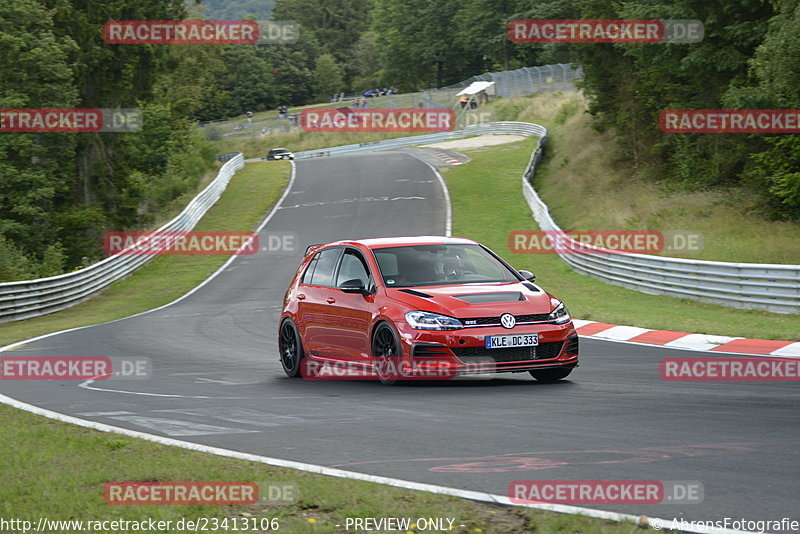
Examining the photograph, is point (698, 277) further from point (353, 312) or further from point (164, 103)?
point (164, 103)

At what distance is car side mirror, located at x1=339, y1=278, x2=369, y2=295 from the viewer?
11.0 m

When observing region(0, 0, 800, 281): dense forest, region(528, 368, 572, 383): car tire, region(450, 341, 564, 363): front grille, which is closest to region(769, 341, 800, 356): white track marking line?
region(528, 368, 572, 383): car tire

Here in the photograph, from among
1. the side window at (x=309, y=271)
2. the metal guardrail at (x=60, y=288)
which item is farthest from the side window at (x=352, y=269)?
the metal guardrail at (x=60, y=288)

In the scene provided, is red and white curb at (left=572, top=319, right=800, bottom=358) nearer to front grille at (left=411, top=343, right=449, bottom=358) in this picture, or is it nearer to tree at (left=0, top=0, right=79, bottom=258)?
front grille at (left=411, top=343, right=449, bottom=358)

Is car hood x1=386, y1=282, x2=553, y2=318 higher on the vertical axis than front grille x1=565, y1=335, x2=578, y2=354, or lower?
higher

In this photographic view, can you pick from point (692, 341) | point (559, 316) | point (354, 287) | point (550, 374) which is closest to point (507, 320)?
point (559, 316)

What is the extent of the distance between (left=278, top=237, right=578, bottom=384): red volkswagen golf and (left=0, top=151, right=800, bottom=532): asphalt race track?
0.92ft

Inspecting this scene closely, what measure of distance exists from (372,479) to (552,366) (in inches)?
175

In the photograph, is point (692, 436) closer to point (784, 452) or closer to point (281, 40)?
point (784, 452)

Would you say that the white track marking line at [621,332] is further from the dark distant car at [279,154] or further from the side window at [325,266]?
the dark distant car at [279,154]

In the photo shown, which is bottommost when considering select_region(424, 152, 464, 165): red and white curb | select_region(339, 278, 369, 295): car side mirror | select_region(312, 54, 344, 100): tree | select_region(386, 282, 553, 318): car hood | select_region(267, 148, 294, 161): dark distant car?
select_region(386, 282, 553, 318): car hood

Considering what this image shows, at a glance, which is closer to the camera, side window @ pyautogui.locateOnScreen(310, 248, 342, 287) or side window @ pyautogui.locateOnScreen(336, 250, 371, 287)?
side window @ pyautogui.locateOnScreen(336, 250, 371, 287)

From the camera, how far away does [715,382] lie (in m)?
10.2

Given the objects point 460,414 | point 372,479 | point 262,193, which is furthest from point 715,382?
point 262,193
